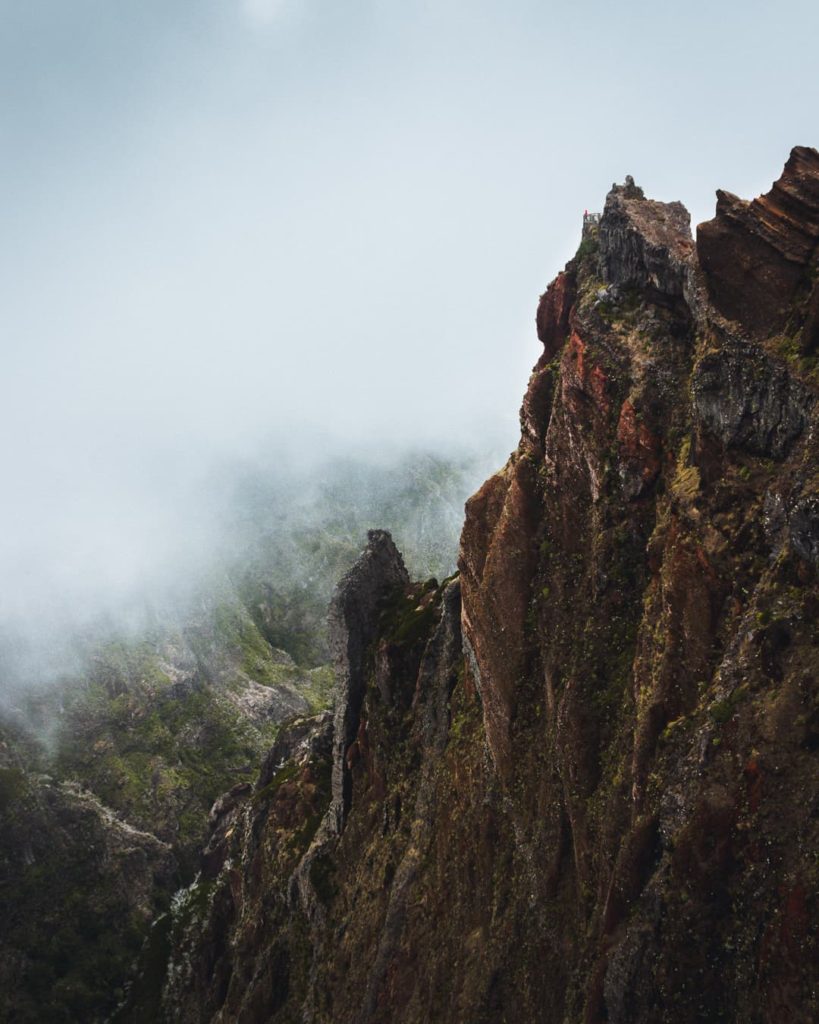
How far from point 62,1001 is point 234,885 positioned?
108 meters

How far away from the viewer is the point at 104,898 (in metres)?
195

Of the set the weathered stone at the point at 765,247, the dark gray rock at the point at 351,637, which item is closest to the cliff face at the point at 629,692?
the weathered stone at the point at 765,247

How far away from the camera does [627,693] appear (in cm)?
3419

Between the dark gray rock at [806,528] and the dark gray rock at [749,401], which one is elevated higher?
the dark gray rock at [749,401]

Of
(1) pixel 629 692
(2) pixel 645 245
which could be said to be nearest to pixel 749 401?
(1) pixel 629 692

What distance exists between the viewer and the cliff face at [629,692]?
992 inches

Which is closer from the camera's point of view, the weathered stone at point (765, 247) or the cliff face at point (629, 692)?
the cliff face at point (629, 692)

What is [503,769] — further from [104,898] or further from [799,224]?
[104,898]

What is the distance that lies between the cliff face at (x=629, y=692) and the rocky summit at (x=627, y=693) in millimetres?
130

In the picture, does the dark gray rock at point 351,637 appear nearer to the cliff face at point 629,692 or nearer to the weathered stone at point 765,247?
the cliff face at point 629,692

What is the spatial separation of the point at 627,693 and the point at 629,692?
187mm

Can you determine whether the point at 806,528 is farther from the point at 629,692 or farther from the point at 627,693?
the point at 627,693

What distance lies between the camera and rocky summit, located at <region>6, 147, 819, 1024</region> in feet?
82.7

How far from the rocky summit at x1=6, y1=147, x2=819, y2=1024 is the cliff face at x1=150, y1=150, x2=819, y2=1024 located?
0.43ft
